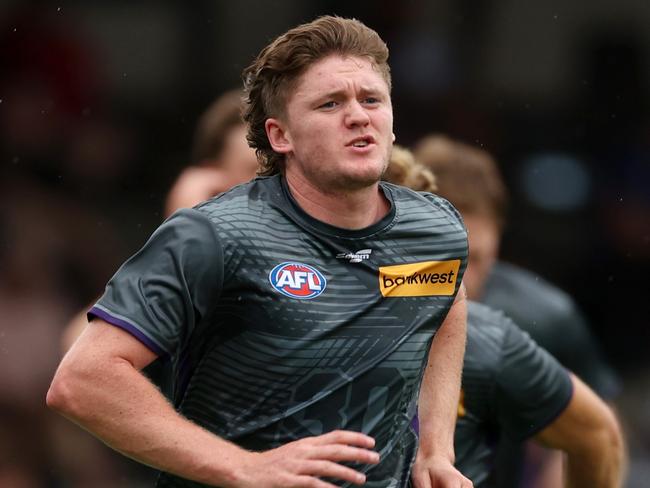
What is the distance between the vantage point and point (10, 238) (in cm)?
848

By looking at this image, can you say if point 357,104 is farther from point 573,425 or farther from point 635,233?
point 635,233

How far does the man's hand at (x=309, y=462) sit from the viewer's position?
3215 mm

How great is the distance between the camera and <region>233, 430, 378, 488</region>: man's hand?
3215 millimetres

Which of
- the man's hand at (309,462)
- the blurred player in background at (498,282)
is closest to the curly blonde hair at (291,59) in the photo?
the man's hand at (309,462)

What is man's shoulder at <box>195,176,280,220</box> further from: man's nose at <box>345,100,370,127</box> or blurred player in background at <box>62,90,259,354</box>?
blurred player in background at <box>62,90,259,354</box>

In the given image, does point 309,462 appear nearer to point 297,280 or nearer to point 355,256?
point 297,280

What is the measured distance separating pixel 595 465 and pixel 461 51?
6792 mm

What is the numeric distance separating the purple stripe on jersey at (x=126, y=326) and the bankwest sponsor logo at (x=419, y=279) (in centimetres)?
64

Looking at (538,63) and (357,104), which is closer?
(357,104)

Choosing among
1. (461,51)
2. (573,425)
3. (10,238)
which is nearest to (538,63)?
(461,51)

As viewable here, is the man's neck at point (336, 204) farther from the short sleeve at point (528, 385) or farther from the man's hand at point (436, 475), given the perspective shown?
the short sleeve at point (528, 385)

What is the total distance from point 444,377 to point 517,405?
113cm

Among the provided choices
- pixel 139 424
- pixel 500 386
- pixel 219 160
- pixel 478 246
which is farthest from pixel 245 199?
pixel 219 160

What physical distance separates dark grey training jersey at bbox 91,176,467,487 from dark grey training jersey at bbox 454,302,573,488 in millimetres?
1222
